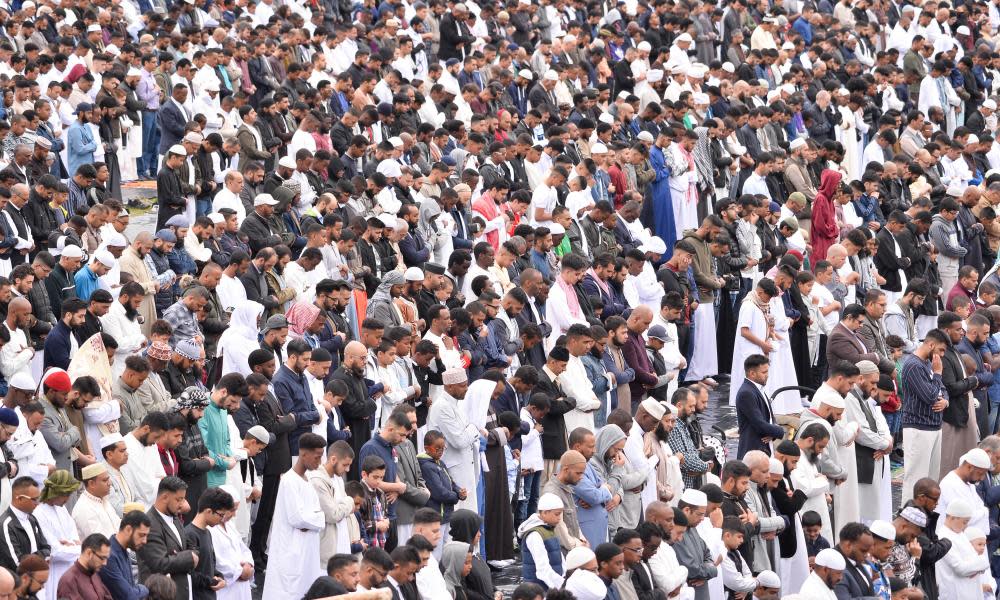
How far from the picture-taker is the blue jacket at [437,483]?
10867mm

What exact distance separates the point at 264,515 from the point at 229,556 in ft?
5.31

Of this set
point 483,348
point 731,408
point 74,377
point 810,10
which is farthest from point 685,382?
point 810,10

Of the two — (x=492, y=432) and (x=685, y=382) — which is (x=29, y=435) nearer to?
(x=492, y=432)

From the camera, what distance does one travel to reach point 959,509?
11203 mm

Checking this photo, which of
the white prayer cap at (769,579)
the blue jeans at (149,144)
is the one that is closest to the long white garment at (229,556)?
the white prayer cap at (769,579)

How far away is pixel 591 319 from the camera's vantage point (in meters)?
14.0

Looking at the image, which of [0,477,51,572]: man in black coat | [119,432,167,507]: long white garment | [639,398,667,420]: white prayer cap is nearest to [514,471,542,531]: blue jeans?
[639,398,667,420]: white prayer cap

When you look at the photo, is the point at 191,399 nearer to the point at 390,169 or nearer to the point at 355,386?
the point at 355,386

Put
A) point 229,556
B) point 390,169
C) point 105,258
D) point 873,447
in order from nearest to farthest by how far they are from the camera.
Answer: point 229,556, point 873,447, point 105,258, point 390,169

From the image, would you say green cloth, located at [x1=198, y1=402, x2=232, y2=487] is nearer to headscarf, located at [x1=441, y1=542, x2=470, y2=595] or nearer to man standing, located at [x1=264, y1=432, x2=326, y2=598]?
man standing, located at [x1=264, y1=432, x2=326, y2=598]

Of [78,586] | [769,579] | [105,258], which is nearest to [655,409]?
[769,579]

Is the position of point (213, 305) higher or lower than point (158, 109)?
lower

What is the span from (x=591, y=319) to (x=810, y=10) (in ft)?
47.8

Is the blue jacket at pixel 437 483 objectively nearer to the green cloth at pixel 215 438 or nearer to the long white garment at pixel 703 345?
the green cloth at pixel 215 438
